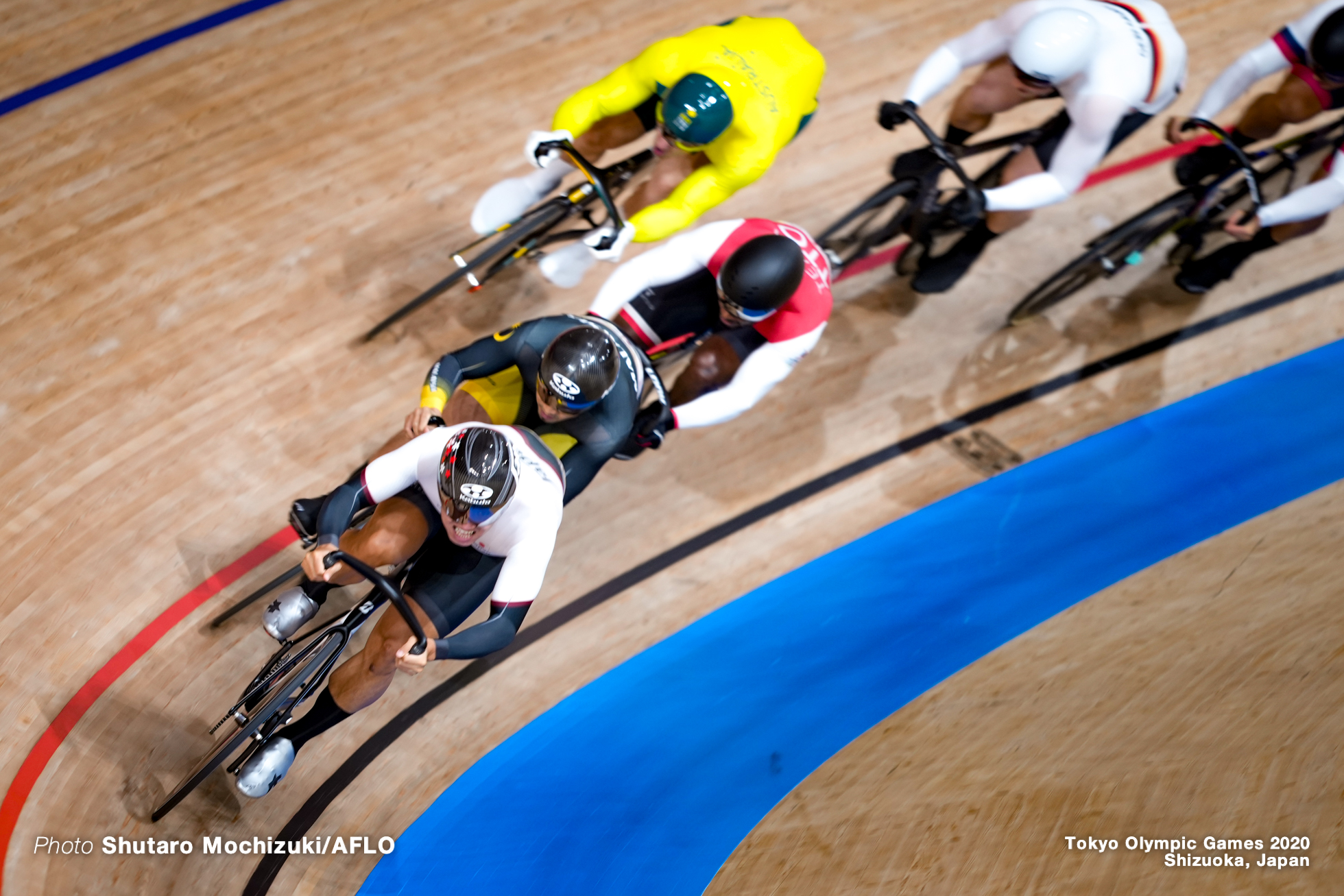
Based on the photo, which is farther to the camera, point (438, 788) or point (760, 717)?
point (760, 717)

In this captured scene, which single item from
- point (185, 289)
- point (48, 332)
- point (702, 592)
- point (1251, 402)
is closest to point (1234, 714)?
point (1251, 402)

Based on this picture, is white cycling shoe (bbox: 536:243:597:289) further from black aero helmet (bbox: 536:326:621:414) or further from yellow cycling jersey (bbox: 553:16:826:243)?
black aero helmet (bbox: 536:326:621:414)

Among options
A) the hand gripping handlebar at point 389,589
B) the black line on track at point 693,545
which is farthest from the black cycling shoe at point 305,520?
the black line on track at point 693,545

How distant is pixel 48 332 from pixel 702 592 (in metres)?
2.96

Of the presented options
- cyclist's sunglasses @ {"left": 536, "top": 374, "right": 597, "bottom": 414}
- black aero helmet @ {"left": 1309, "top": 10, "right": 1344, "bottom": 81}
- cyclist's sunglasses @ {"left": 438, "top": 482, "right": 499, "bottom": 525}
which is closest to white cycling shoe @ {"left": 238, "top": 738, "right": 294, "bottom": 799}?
cyclist's sunglasses @ {"left": 438, "top": 482, "right": 499, "bottom": 525}

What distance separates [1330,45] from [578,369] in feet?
11.4

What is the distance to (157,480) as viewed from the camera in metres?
3.86

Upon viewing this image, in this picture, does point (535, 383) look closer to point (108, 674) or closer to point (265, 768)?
point (265, 768)

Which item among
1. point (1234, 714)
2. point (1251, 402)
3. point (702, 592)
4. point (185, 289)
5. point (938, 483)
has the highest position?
point (185, 289)

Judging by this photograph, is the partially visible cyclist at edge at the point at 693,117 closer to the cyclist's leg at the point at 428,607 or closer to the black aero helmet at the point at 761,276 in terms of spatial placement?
the black aero helmet at the point at 761,276

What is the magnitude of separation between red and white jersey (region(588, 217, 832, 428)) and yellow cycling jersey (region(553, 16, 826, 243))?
0.19 m

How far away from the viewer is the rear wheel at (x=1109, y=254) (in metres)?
4.54

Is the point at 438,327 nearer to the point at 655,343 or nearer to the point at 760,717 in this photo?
the point at 655,343

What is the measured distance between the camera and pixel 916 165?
14.3 ft
